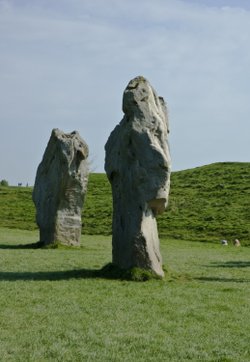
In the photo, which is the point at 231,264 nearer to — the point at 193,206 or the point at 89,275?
the point at 89,275

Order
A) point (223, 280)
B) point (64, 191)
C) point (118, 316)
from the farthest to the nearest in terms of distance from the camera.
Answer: point (64, 191)
point (223, 280)
point (118, 316)

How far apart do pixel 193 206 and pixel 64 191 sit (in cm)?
2519

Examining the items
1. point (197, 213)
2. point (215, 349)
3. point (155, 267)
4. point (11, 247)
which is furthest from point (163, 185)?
point (197, 213)

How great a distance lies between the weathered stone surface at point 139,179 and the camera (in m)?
17.0

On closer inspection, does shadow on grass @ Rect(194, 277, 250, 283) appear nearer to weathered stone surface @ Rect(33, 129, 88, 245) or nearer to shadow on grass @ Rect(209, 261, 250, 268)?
shadow on grass @ Rect(209, 261, 250, 268)

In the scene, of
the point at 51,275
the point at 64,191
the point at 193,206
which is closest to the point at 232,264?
the point at 64,191

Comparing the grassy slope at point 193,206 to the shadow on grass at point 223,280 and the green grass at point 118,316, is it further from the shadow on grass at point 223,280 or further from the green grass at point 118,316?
the green grass at point 118,316

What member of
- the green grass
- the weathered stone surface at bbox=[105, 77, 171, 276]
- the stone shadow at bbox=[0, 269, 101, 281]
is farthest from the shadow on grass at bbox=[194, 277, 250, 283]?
the stone shadow at bbox=[0, 269, 101, 281]

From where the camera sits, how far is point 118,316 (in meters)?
12.3

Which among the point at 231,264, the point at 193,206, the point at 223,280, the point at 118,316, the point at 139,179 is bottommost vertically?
the point at 118,316

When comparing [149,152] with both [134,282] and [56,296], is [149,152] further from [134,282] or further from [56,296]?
[56,296]

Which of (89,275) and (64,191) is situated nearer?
(89,275)

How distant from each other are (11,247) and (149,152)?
38.6 ft

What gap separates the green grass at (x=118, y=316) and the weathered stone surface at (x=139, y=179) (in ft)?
2.92
